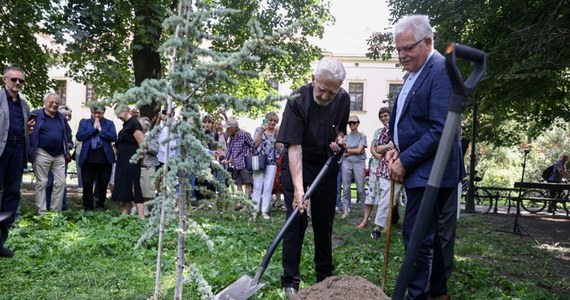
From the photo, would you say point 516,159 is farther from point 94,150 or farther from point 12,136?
point 12,136

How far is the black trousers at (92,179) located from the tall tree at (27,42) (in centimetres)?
292

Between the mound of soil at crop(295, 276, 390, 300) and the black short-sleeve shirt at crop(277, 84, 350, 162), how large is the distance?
107 centimetres

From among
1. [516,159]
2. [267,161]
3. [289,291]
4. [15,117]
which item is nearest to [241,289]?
[289,291]

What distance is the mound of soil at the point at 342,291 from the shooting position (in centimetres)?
327

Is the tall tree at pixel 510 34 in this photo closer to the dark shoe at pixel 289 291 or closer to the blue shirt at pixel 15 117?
the dark shoe at pixel 289 291

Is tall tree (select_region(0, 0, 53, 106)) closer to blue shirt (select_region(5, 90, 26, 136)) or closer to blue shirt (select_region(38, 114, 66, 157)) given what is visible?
blue shirt (select_region(38, 114, 66, 157))

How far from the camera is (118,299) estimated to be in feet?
12.5

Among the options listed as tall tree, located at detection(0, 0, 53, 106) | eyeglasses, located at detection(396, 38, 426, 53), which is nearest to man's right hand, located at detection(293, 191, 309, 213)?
eyeglasses, located at detection(396, 38, 426, 53)

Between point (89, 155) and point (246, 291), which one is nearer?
point (246, 291)

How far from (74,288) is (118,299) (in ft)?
1.80

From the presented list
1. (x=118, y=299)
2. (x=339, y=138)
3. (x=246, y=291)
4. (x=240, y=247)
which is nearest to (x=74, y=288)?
(x=118, y=299)

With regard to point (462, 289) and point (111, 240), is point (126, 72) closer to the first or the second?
point (111, 240)

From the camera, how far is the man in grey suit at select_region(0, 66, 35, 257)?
228 inches

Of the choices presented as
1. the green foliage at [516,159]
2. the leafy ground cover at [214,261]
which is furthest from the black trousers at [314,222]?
the green foliage at [516,159]
